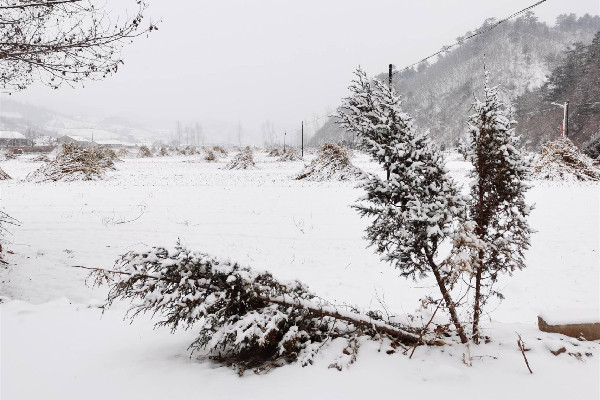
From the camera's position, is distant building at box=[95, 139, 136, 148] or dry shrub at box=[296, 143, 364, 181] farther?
distant building at box=[95, 139, 136, 148]

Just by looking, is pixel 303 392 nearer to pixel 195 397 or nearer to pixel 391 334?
pixel 195 397

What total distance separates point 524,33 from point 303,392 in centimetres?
14826

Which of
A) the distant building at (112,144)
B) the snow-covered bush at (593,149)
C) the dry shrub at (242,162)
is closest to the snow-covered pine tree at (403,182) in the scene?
the snow-covered bush at (593,149)

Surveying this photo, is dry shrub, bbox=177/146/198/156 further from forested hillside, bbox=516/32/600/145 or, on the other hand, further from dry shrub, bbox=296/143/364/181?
forested hillside, bbox=516/32/600/145

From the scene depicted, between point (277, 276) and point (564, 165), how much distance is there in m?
16.8

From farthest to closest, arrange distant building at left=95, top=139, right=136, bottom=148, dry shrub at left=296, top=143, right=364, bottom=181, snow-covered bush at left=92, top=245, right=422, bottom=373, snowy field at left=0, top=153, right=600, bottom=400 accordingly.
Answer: distant building at left=95, top=139, right=136, bottom=148 < dry shrub at left=296, top=143, right=364, bottom=181 < snow-covered bush at left=92, top=245, right=422, bottom=373 < snowy field at left=0, top=153, right=600, bottom=400

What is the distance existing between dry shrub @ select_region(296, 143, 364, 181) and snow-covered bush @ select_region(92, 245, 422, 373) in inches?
646

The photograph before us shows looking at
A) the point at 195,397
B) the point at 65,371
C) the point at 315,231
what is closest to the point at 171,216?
the point at 315,231

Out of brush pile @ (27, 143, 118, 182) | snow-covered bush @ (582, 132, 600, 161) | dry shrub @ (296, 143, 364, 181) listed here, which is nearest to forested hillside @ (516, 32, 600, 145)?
snow-covered bush @ (582, 132, 600, 161)

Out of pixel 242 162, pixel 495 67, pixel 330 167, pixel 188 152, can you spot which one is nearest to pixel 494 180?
pixel 330 167

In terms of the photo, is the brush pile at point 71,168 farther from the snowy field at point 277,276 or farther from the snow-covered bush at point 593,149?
the snow-covered bush at point 593,149

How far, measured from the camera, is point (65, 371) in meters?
3.21

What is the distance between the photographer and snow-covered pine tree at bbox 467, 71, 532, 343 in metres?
3.34

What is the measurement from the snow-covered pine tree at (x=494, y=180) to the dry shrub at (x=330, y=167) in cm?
1613
